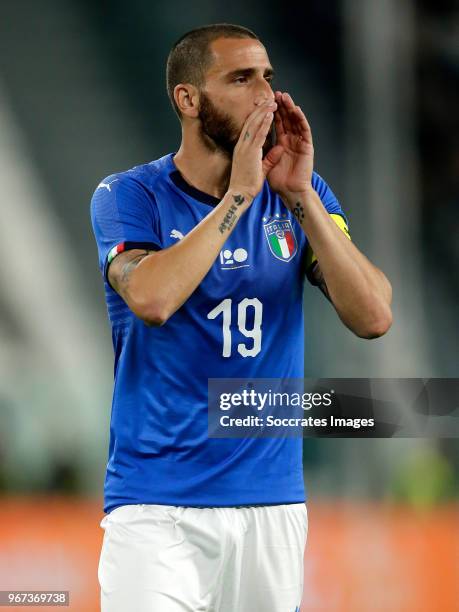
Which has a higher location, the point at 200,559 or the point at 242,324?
the point at 242,324

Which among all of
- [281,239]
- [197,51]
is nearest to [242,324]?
[281,239]

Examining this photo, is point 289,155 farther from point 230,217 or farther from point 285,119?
point 230,217

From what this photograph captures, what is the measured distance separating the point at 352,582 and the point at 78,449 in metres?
2.92

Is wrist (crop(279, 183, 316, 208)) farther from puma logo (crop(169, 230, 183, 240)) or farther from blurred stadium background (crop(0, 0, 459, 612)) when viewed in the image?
blurred stadium background (crop(0, 0, 459, 612))

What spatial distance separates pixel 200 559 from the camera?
2322mm

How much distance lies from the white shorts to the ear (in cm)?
102

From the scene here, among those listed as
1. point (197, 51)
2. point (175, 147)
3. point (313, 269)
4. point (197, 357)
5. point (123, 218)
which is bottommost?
point (197, 357)

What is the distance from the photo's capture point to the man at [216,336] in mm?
2301

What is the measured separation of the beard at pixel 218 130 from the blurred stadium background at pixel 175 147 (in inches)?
165

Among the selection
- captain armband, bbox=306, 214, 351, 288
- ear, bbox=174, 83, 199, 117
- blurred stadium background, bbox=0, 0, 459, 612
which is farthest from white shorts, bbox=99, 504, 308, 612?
blurred stadium background, bbox=0, 0, 459, 612

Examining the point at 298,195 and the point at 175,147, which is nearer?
the point at 298,195

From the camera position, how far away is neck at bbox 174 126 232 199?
2.61 metres

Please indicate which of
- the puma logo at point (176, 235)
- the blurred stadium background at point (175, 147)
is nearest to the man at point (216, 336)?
the puma logo at point (176, 235)

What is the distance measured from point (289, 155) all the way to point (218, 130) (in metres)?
0.20
